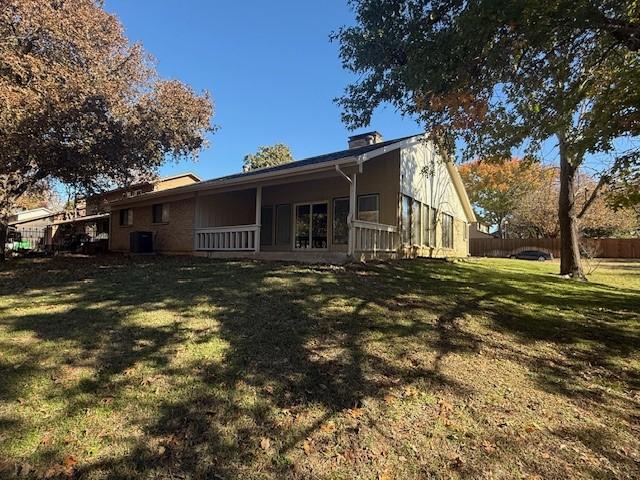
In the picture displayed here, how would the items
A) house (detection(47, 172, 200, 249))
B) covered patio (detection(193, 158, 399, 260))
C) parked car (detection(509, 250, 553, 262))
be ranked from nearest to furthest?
1. covered patio (detection(193, 158, 399, 260))
2. house (detection(47, 172, 200, 249))
3. parked car (detection(509, 250, 553, 262))

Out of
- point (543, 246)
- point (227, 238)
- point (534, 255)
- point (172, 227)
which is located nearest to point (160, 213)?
point (172, 227)

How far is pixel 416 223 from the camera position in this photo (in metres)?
15.5

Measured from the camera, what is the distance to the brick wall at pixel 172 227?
16016 mm

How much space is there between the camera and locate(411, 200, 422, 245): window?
15.1 m

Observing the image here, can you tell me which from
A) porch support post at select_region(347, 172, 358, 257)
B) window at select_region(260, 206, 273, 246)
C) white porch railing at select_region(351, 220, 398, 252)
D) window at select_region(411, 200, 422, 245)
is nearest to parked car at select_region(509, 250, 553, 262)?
window at select_region(411, 200, 422, 245)

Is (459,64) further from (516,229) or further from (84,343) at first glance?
(516,229)

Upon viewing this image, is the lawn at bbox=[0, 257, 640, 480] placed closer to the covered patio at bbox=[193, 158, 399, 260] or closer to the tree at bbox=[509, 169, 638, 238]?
the covered patio at bbox=[193, 158, 399, 260]

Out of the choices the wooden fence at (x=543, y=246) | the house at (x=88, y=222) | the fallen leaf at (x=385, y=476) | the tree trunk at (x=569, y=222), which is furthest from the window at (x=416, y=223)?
the wooden fence at (x=543, y=246)

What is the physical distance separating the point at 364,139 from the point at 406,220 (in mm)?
4719

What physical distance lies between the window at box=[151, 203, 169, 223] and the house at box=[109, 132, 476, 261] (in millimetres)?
42

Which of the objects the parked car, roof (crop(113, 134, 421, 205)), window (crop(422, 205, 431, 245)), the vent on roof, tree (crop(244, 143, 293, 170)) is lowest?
Answer: the parked car

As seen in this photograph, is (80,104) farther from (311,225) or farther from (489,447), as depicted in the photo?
(489,447)

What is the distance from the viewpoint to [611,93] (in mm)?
7059

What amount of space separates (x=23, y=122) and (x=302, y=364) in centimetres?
1028
